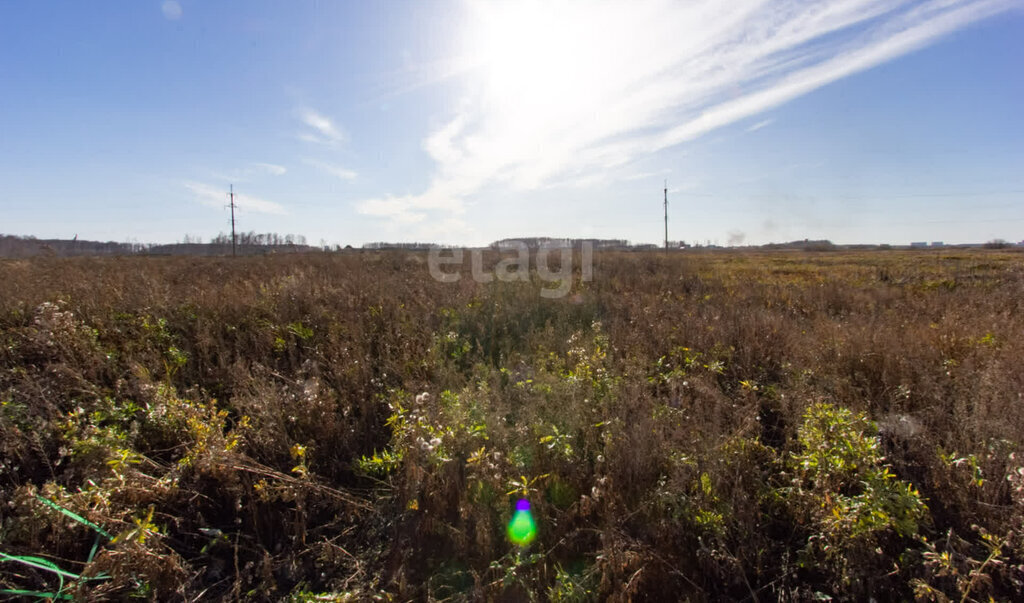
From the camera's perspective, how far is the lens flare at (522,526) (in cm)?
215

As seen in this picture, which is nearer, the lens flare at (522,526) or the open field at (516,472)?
the open field at (516,472)

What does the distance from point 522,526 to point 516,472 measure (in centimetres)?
31

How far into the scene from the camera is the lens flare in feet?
7.05

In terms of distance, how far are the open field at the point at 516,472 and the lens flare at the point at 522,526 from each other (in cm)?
5

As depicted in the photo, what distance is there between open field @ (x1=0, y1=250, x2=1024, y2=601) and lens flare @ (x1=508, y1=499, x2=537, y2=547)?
5cm

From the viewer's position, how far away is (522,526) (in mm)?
2205

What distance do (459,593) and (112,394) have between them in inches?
137

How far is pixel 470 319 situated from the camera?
563 cm

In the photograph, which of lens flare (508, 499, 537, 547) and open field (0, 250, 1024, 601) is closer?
open field (0, 250, 1024, 601)

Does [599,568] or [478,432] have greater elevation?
[478,432]

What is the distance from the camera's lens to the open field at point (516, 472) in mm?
1862

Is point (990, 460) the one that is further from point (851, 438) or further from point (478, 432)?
point (478, 432)

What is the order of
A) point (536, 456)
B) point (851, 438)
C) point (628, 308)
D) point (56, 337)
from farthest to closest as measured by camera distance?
point (628, 308)
point (56, 337)
point (536, 456)
point (851, 438)

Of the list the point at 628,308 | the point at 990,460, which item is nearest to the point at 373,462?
the point at 990,460
